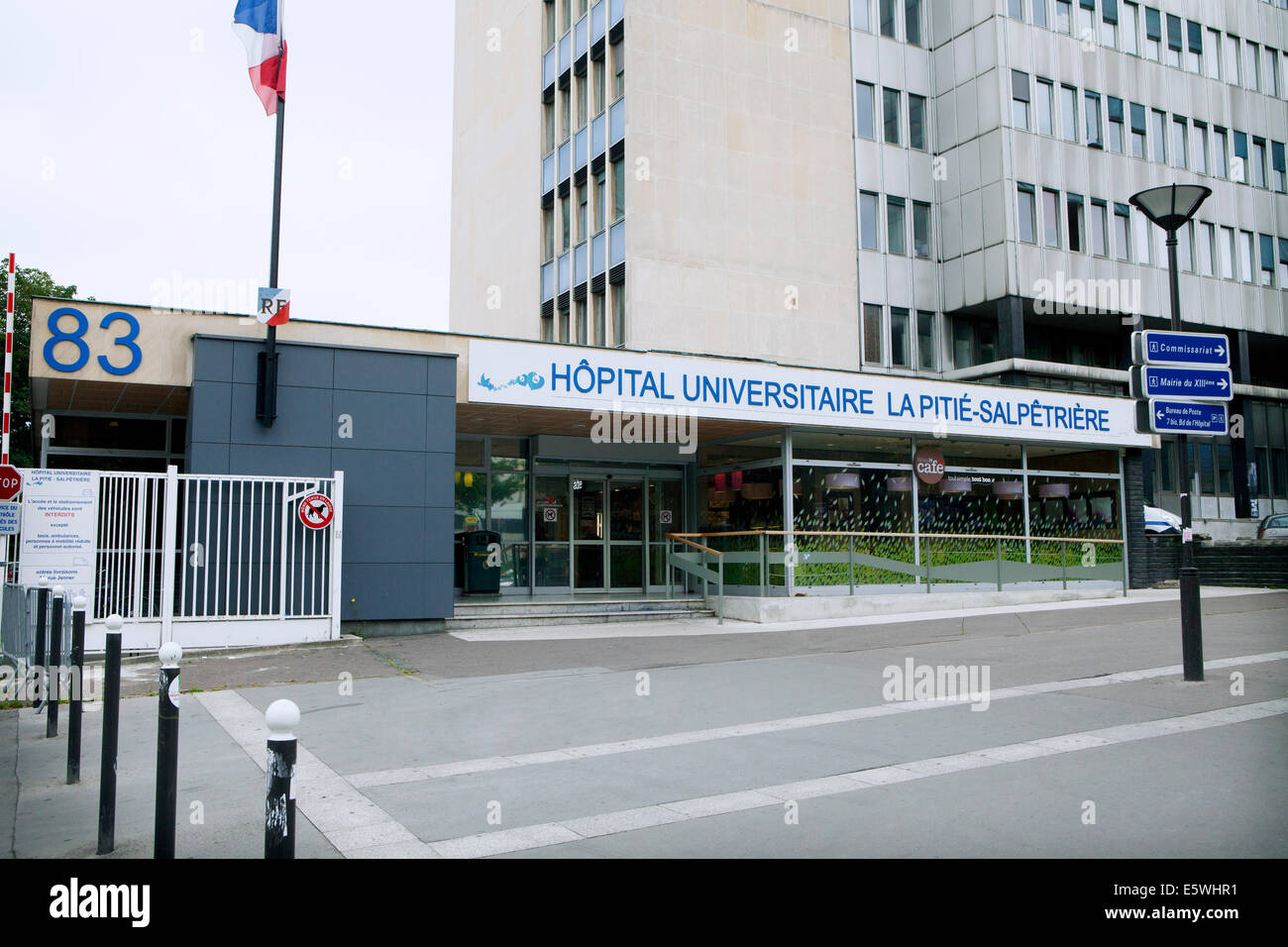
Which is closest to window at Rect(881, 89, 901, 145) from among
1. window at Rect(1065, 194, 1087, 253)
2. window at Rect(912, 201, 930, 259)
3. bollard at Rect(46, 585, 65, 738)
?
A: window at Rect(912, 201, 930, 259)

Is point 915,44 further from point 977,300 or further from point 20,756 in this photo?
point 20,756

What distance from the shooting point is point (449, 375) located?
1578 cm

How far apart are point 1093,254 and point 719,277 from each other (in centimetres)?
1294

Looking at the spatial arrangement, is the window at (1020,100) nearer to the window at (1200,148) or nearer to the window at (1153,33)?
the window at (1153,33)

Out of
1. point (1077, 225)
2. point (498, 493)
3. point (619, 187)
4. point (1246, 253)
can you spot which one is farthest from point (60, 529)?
point (1246, 253)

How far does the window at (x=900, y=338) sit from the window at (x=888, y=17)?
28.5 feet

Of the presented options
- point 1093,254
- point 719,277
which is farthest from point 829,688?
point 1093,254

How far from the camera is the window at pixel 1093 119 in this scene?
3164 centimetres

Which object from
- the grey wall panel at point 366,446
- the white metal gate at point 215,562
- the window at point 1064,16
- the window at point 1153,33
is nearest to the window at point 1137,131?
the window at point 1153,33

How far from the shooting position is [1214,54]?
36.0 m

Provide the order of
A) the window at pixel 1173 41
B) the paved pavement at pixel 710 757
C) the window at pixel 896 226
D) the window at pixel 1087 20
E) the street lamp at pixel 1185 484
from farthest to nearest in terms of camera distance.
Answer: the window at pixel 1173 41, the window at pixel 1087 20, the window at pixel 896 226, the street lamp at pixel 1185 484, the paved pavement at pixel 710 757

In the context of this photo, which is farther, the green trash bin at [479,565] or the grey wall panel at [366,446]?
the green trash bin at [479,565]

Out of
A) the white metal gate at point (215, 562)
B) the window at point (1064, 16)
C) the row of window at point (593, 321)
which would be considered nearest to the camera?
the white metal gate at point (215, 562)

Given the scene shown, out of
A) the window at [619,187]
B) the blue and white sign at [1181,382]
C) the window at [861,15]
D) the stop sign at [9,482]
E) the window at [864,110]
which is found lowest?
the stop sign at [9,482]
